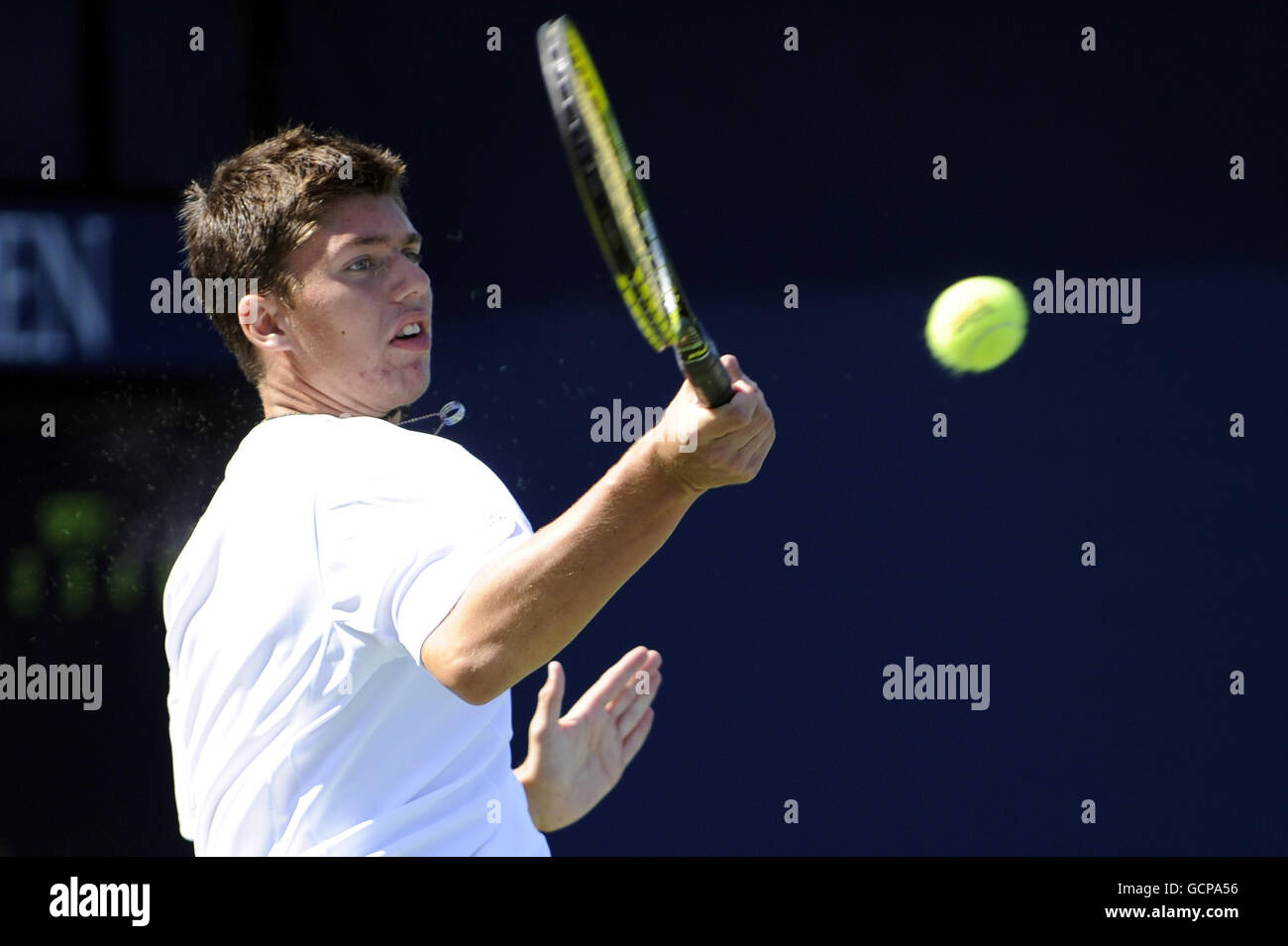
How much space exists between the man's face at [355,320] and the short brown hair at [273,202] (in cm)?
2

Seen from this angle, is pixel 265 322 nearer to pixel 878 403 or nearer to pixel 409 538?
pixel 409 538

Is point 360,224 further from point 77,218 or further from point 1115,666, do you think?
point 1115,666

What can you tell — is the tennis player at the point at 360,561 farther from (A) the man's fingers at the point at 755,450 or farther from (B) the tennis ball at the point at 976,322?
(B) the tennis ball at the point at 976,322

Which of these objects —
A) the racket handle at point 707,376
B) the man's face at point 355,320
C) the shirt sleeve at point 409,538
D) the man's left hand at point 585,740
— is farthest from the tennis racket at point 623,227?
the man's left hand at point 585,740

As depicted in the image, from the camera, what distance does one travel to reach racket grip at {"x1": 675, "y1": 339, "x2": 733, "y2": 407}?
131cm

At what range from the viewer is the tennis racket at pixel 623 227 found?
52.3 inches

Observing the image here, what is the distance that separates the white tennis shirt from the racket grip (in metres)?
0.24

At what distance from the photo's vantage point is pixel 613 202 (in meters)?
Result: 1.43

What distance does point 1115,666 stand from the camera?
342cm

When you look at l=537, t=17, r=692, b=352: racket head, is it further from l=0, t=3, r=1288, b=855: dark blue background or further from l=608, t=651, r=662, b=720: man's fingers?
l=0, t=3, r=1288, b=855: dark blue background

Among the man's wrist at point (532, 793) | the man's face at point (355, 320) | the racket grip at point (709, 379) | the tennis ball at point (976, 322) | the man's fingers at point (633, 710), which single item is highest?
the tennis ball at point (976, 322)
